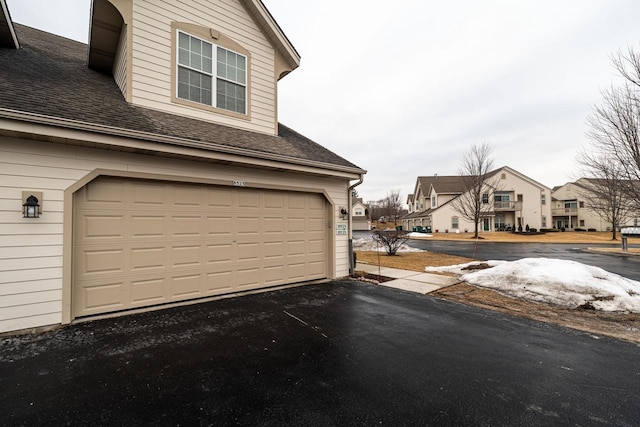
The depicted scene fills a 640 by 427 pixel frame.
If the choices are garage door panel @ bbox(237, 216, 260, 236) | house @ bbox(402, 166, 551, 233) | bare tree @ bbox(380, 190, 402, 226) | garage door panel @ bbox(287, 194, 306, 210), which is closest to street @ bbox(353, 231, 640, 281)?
garage door panel @ bbox(287, 194, 306, 210)

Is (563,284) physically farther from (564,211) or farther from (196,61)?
(564,211)

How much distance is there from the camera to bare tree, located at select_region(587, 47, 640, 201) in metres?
11.7

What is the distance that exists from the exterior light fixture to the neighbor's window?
3.44 metres

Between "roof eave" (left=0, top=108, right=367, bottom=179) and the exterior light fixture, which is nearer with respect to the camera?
"roof eave" (left=0, top=108, right=367, bottom=179)

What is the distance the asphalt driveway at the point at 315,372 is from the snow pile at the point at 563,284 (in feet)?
6.43

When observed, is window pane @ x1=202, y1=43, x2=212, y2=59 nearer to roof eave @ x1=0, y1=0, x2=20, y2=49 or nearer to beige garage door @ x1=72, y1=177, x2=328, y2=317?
beige garage door @ x1=72, y1=177, x2=328, y2=317

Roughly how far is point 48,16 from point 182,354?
15418 millimetres

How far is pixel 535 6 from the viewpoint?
25.9ft

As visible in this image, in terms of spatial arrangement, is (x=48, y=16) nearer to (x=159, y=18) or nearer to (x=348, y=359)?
(x=159, y=18)

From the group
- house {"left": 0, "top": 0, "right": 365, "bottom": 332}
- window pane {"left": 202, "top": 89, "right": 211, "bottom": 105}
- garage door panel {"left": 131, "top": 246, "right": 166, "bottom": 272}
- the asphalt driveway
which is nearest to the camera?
the asphalt driveway

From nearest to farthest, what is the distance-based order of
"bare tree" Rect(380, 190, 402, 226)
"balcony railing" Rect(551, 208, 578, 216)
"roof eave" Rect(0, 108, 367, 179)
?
"roof eave" Rect(0, 108, 367, 179), "balcony railing" Rect(551, 208, 578, 216), "bare tree" Rect(380, 190, 402, 226)

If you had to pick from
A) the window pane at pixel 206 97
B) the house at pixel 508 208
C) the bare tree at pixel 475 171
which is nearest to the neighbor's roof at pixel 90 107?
the window pane at pixel 206 97

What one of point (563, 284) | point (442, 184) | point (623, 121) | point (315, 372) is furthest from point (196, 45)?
point (442, 184)

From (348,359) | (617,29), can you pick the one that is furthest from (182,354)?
(617,29)
